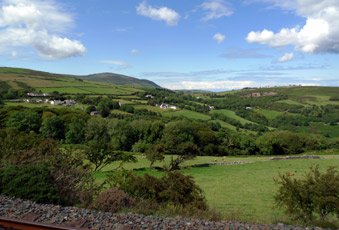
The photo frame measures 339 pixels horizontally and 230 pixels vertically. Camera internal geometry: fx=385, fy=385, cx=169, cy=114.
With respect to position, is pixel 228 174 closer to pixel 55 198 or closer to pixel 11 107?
pixel 55 198

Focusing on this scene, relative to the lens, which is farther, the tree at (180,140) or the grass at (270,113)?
the grass at (270,113)

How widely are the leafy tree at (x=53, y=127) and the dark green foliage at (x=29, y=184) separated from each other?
68981mm

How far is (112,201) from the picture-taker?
11797 millimetres

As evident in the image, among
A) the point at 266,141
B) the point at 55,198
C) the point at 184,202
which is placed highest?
the point at 55,198

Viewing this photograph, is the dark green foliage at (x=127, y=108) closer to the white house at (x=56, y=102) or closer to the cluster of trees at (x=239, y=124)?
the white house at (x=56, y=102)

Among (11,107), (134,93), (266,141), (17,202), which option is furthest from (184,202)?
(134,93)

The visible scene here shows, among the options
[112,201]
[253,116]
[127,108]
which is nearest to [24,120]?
[127,108]

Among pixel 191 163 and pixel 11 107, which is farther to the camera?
pixel 11 107

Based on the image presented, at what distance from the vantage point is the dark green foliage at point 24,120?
258 feet

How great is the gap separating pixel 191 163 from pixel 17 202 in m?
47.3

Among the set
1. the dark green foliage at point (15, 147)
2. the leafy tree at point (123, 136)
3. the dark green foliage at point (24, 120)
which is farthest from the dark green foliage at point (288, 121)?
the dark green foliage at point (15, 147)

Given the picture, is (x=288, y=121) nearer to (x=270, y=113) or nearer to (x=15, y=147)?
(x=270, y=113)

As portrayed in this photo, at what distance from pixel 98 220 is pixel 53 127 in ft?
244

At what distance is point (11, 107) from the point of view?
293 feet
